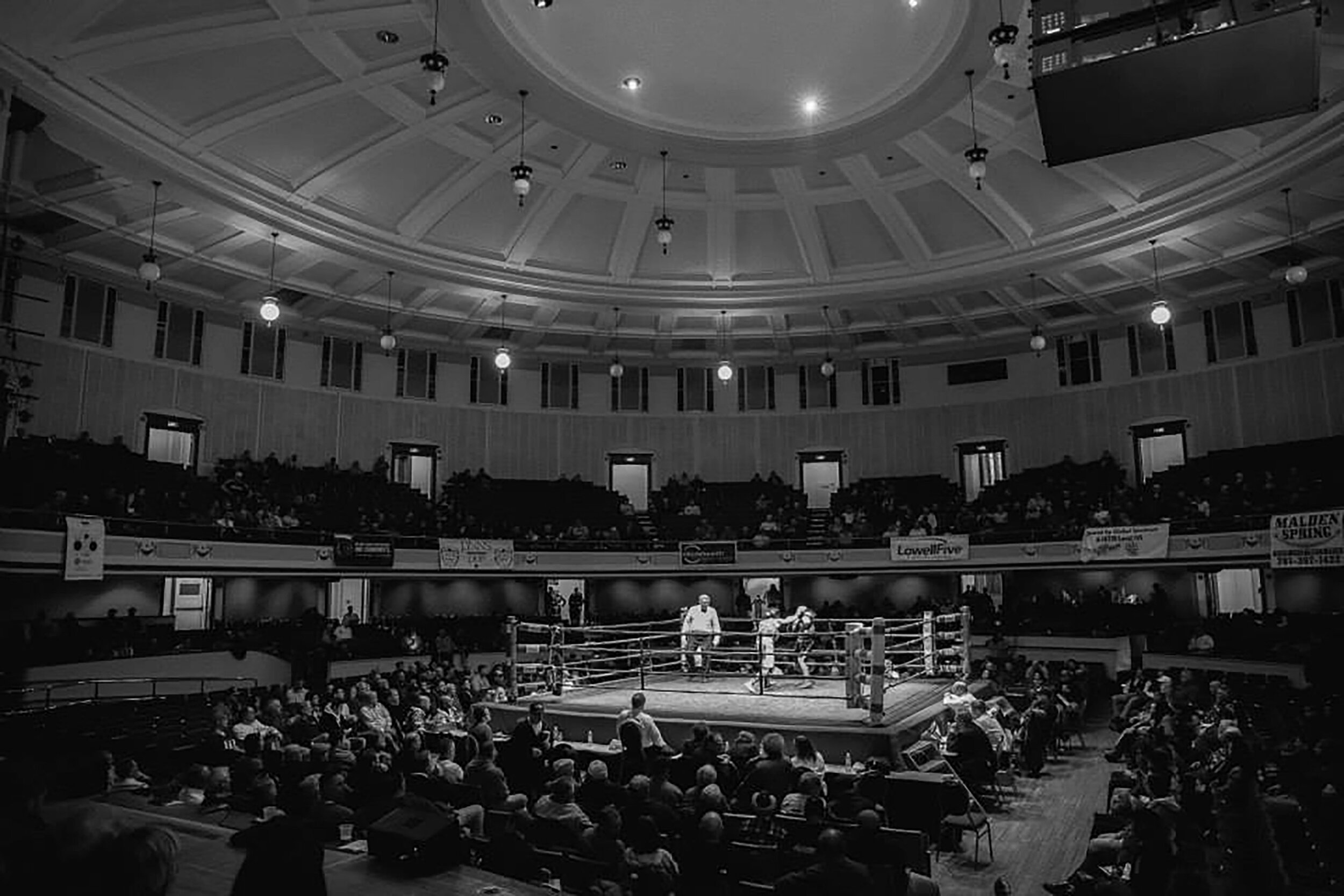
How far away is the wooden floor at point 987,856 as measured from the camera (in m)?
4.60

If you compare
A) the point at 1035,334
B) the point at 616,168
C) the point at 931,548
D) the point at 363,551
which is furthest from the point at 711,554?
the point at 616,168

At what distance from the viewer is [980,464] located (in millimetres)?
29359

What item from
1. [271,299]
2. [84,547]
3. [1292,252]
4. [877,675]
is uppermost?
[1292,252]

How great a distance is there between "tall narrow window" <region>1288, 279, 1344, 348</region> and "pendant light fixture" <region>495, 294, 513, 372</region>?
20220 millimetres

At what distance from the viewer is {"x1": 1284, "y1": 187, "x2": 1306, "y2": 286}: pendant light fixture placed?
15960mm

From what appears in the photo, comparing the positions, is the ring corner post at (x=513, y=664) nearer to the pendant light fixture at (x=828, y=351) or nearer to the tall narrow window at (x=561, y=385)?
the pendant light fixture at (x=828, y=351)

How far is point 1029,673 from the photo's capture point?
18531 millimetres

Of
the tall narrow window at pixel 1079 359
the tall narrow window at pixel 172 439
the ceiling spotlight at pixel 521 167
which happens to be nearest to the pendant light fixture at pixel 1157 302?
the tall narrow window at pixel 1079 359

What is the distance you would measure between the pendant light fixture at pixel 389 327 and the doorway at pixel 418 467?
3105 millimetres

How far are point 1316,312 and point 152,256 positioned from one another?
87.2 ft

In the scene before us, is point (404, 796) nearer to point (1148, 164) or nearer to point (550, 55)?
point (550, 55)

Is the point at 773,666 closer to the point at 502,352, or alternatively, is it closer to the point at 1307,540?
the point at 502,352

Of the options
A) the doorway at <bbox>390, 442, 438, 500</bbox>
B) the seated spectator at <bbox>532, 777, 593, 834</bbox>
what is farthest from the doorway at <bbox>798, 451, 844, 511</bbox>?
the seated spectator at <bbox>532, 777, 593, 834</bbox>

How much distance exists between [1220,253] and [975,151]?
11.3m
